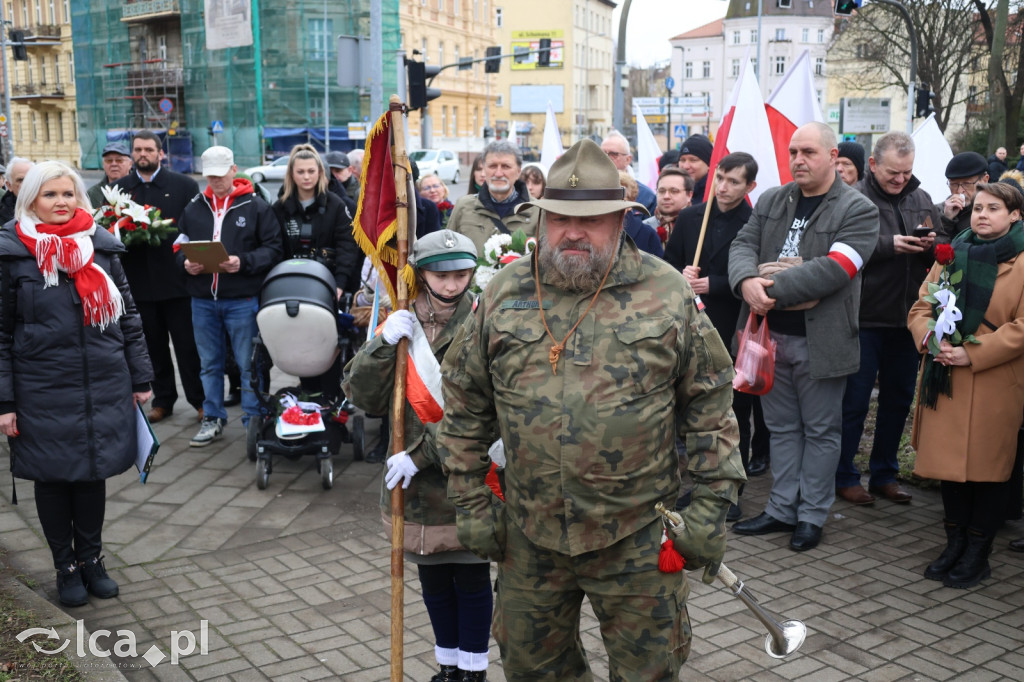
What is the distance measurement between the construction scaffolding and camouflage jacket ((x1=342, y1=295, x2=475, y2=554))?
41.6 metres

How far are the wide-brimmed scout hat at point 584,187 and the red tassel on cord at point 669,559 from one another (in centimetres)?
103

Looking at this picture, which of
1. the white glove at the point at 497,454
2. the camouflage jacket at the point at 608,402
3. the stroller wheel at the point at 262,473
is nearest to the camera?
the camouflage jacket at the point at 608,402

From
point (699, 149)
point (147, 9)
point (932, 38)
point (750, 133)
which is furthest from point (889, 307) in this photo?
point (147, 9)

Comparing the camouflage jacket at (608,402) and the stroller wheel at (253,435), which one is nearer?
the camouflage jacket at (608,402)

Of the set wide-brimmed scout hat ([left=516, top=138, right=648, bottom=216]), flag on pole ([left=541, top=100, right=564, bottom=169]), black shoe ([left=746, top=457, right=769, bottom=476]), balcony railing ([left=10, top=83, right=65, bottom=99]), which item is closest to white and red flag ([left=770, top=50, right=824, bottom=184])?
black shoe ([left=746, top=457, right=769, bottom=476])

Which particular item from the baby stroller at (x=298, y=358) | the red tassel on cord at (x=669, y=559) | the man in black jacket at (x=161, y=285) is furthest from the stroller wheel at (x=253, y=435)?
the red tassel on cord at (x=669, y=559)

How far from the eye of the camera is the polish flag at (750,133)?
22.7 ft

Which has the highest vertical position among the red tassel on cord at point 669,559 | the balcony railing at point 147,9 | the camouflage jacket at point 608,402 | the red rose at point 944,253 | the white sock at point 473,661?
the balcony railing at point 147,9

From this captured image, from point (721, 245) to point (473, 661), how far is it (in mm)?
3421

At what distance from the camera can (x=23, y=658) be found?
3.99 metres

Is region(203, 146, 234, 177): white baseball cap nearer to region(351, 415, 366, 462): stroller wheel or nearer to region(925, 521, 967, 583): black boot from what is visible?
region(351, 415, 366, 462): stroller wheel

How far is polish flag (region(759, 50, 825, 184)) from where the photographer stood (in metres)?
7.35

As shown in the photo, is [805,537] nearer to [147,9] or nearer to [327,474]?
[327,474]

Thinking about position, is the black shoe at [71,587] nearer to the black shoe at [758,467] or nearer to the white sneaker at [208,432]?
the white sneaker at [208,432]
